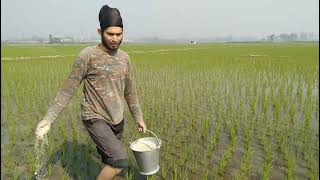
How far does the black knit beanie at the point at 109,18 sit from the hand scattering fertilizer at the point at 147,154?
0.85 metres

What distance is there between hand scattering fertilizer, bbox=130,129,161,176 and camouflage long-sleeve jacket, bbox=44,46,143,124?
0.91 ft

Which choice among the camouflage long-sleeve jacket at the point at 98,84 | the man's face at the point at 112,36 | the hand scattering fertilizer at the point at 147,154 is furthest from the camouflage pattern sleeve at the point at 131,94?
the man's face at the point at 112,36

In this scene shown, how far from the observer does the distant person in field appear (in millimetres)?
2291

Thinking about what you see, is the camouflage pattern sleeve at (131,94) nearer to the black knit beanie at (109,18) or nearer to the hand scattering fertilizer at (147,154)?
the hand scattering fertilizer at (147,154)

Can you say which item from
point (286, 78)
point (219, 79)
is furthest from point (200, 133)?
point (286, 78)

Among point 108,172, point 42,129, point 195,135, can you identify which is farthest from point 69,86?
point 195,135

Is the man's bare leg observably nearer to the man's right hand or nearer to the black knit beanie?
the man's right hand

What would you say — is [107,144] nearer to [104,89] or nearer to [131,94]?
[104,89]

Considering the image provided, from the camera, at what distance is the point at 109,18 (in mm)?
2238

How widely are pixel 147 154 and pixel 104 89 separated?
0.58 m

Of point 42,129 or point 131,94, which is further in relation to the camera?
point 131,94

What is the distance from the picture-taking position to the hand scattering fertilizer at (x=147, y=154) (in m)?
2.32

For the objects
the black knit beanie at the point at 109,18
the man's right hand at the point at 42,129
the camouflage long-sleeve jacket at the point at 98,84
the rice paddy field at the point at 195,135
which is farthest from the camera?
the rice paddy field at the point at 195,135

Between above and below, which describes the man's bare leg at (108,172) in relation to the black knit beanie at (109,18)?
below
